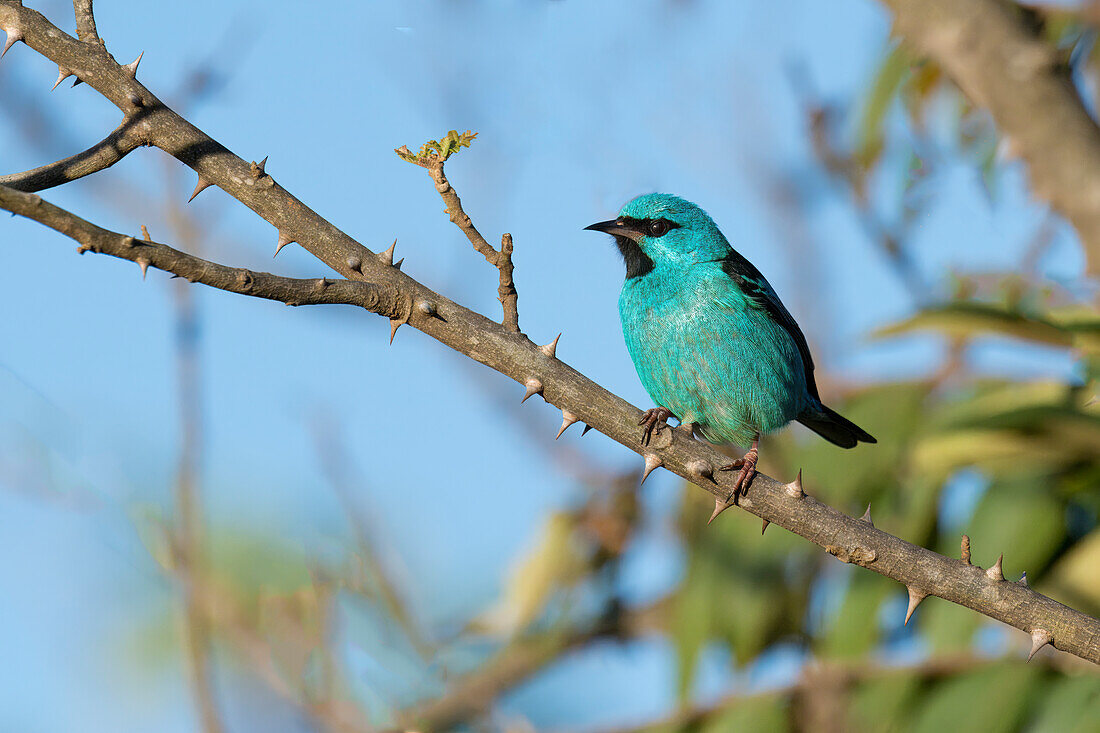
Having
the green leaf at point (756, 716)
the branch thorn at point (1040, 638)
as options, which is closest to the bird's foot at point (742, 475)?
the branch thorn at point (1040, 638)

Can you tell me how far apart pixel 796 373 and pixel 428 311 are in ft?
9.31

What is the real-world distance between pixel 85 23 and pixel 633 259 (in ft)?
10.1

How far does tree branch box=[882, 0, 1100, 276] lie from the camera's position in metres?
5.98

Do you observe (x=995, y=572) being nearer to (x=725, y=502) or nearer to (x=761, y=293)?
(x=725, y=502)

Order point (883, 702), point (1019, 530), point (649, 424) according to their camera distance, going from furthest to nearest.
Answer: point (1019, 530), point (883, 702), point (649, 424)

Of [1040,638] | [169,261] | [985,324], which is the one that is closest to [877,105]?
[985,324]

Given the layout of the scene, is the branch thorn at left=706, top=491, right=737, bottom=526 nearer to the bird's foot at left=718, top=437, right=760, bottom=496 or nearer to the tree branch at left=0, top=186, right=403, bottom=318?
the bird's foot at left=718, top=437, right=760, bottom=496

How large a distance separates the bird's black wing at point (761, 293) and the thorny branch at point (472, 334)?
83.0 inches

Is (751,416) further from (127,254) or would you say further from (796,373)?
(127,254)

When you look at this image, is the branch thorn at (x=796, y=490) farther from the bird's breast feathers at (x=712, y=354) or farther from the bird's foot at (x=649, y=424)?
the bird's breast feathers at (x=712, y=354)

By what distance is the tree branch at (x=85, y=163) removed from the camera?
2879mm

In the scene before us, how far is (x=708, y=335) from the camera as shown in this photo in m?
5.06

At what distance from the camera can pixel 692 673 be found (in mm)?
5375

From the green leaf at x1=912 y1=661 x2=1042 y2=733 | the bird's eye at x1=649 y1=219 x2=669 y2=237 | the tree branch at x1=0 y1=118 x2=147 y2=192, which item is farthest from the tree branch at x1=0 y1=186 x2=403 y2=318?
the green leaf at x1=912 y1=661 x2=1042 y2=733
